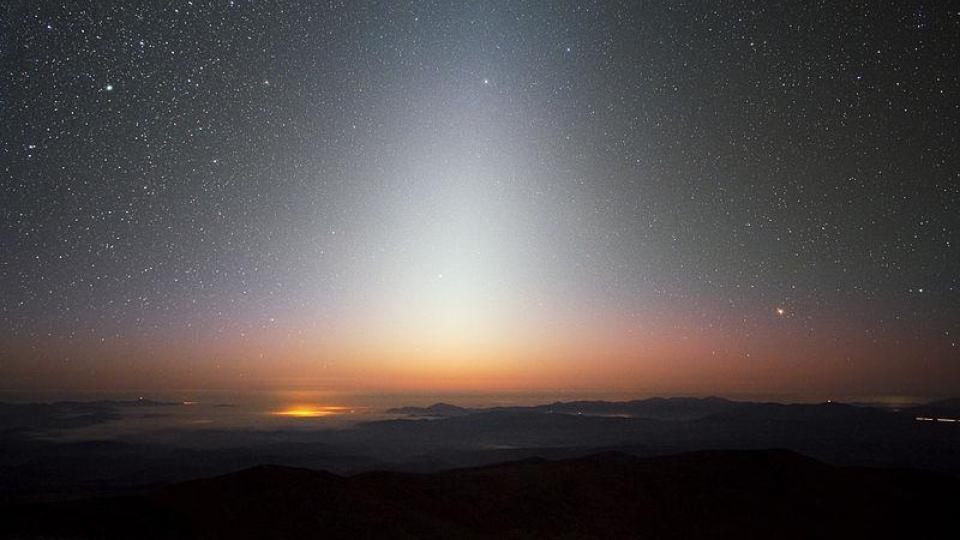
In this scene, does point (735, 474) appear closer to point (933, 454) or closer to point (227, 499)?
point (227, 499)

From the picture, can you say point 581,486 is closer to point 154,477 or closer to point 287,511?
point 287,511

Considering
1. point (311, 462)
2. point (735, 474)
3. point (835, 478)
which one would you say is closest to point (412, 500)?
point (735, 474)

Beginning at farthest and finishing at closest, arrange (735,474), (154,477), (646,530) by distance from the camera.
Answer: (154,477) → (735,474) → (646,530)

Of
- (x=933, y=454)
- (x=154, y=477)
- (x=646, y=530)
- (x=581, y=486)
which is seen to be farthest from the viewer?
(x=933, y=454)

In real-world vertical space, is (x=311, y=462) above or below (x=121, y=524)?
below

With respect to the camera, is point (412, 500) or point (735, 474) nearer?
point (412, 500)

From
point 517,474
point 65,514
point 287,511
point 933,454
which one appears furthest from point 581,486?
point 933,454
